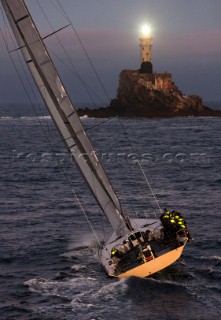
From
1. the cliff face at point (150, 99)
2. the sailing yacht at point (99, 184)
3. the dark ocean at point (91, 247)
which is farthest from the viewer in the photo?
the cliff face at point (150, 99)

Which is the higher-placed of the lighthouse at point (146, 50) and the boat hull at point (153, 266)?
the boat hull at point (153, 266)

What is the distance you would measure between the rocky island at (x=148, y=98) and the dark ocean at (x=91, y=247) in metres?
80.5

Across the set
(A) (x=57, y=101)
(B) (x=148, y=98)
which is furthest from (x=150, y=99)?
(A) (x=57, y=101)

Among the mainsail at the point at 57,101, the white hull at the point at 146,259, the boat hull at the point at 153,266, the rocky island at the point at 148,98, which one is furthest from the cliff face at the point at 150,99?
the boat hull at the point at 153,266

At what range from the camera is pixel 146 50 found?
148875mm

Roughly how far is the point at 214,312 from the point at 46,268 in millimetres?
7914

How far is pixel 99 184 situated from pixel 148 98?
120 metres

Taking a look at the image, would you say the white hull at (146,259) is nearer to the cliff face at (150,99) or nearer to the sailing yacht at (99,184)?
the sailing yacht at (99,184)

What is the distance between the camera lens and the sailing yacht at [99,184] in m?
19.3

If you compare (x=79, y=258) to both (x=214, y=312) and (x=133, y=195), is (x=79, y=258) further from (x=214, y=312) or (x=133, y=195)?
(x=133, y=195)

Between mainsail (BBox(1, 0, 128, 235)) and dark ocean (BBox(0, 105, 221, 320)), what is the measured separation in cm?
91

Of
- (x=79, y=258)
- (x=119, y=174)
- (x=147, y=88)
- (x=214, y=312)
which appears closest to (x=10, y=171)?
(x=119, y=174)

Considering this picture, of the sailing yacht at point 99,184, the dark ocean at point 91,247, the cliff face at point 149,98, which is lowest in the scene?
the cliff face at point 149,98

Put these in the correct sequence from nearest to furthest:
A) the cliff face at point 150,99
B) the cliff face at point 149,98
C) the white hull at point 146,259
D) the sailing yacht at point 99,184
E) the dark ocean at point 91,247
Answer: the dark ocean at point 91,247 → the sailing yacht at point 99,184 → the white hull at point 146,259 → the cliff face at point 149,98 → the cliff face at point 150,99
